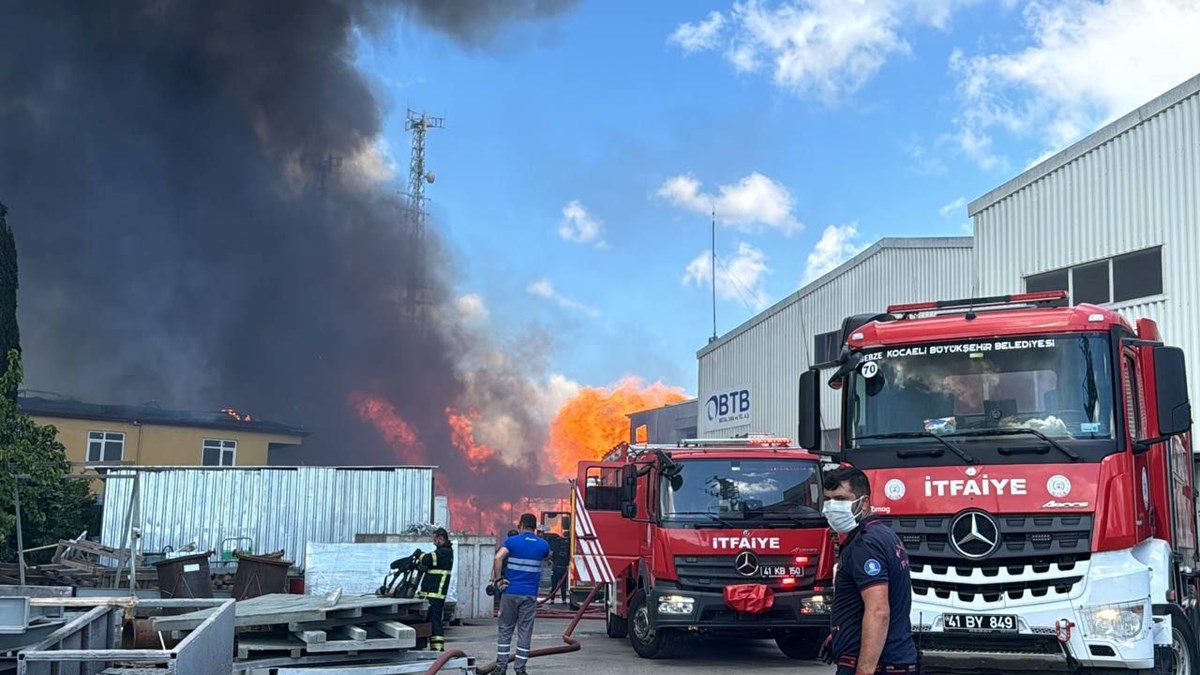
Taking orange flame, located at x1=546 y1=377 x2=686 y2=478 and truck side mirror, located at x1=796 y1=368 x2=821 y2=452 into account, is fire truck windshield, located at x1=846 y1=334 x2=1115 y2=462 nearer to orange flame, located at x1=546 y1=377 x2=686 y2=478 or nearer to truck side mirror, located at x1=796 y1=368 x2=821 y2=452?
truck side mirror, located at x1=796 y1=368 x2=821 y2=452

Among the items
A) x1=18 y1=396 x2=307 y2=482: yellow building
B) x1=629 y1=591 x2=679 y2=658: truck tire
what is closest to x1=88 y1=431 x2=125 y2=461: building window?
x1=18 y1=396 x2=307 y2=482: yellow building

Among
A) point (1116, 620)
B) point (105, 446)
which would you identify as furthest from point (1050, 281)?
point (105, 446)

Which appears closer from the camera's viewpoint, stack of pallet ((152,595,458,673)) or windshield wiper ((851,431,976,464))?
windshield wiper ((851,431,976,464))

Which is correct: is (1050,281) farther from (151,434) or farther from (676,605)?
(151,434)

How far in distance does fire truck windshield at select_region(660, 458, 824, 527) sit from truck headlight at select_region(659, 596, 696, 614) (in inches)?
31.5

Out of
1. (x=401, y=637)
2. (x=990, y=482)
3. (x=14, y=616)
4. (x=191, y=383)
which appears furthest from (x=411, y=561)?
(x=191, y=383)

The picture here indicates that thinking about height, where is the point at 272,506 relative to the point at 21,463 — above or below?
below

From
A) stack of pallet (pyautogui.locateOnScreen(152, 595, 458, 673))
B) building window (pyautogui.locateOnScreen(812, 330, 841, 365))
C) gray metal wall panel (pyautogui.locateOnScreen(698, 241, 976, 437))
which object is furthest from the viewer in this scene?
building window (pyautogui.locateOnScreen(812, 330, 841, 365))

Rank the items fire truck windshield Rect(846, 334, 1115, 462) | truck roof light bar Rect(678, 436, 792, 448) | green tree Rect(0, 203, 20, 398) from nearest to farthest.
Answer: fire truck windshield Rect(846, 334, 1115, 462)
truck roof light bar Rect(678, 436, 792, 448)
green tree Rect(0, 203, 20, 398)

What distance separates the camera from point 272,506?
2288 cm

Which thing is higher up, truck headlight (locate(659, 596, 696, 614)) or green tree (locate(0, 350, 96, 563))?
green tree (locate(0, 350, 96, 563))

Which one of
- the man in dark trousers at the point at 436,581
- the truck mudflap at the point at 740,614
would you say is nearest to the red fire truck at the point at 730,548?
the truck mudflap at the point at 740,614

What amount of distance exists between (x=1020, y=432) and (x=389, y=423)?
45.6m

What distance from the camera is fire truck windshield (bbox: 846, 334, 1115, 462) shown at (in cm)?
745
